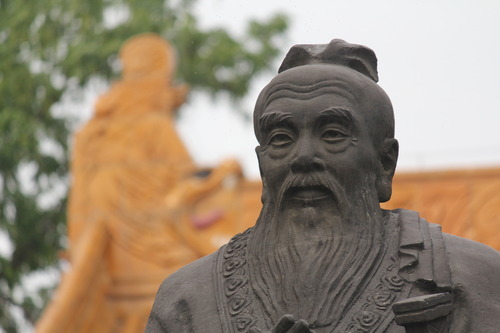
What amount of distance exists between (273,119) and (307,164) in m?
0.21

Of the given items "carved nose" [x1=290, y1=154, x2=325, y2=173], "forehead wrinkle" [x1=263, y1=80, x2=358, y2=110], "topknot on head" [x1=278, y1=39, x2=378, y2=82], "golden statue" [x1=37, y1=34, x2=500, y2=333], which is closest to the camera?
"carved nose" [x1=290, y1=154, x2=325, y2=173]

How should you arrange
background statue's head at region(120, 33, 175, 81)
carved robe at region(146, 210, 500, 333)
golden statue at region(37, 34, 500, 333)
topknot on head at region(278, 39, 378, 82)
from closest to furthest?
carved robe at region(146, 210, 500, 333)
topknot on head at region(278, 39, 378, 82)
golden statue at region(37, 34, 500, 333)
background statue's head at region(120, 33, 175, 81)

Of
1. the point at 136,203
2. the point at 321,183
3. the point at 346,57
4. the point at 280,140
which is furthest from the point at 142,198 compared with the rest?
the point at 321,183

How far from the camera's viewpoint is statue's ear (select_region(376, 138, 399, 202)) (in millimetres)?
5570

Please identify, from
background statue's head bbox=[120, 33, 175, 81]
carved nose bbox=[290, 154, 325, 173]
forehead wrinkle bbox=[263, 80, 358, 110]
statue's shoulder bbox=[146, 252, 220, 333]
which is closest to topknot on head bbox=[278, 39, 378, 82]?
forehead wrinkle bbox=[263, 80, 358, 110]

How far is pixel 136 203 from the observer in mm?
18938

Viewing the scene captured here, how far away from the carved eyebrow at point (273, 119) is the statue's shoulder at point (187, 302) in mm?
496

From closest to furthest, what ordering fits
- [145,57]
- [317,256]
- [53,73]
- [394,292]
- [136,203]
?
[394,292], [317,256], [136,203], [145,57], [53,73]

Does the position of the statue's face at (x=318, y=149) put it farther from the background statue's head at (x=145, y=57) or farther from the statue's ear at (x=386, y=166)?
the background statue's head at (x=145, y=57)

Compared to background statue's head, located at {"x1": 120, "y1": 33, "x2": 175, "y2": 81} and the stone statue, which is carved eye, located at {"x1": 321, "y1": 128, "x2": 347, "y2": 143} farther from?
background statue's head, located at {"x1": 120, "y1": 33, "x2": 175, "y2": 81}

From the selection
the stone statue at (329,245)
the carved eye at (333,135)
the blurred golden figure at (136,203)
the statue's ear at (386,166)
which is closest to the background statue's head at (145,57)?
the blurred golden figure at (136,203)

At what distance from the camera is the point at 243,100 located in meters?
24.5

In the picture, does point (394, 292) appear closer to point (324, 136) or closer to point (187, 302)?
point (324, 136)

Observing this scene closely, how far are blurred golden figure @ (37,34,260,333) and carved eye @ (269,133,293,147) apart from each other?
11700 millimetres
